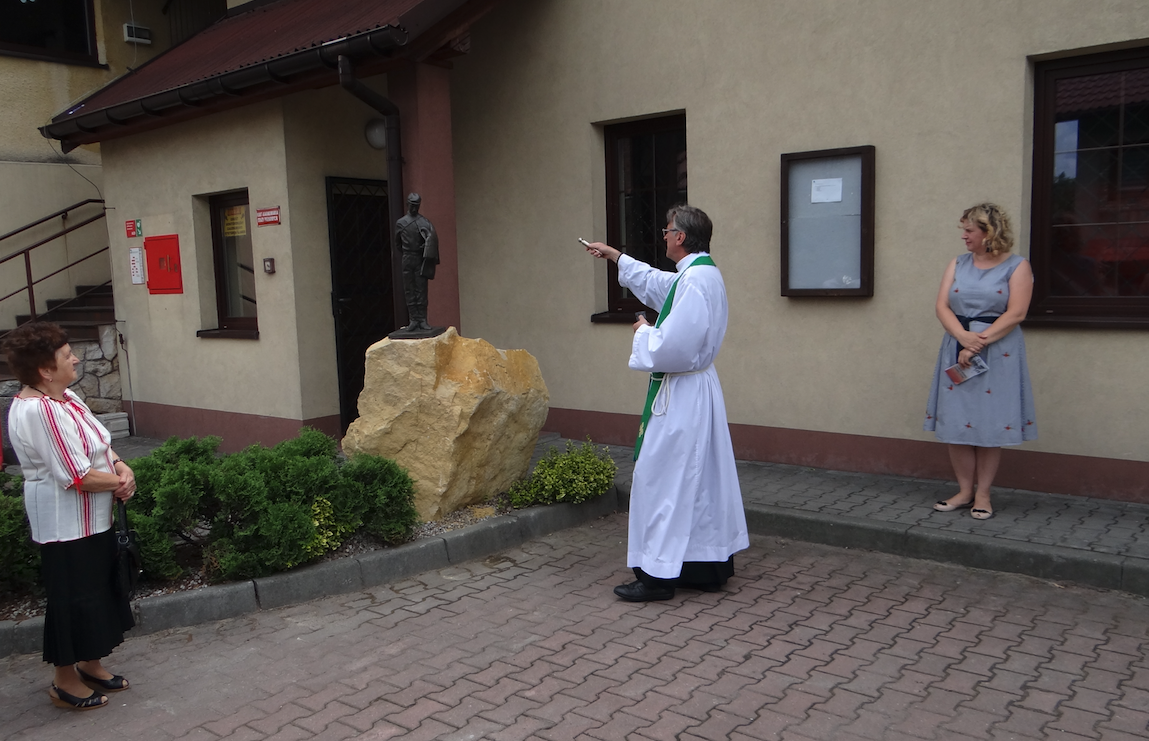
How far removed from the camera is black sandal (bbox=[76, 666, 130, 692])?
150 inches

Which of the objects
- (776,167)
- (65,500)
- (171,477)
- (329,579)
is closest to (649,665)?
(329,579)

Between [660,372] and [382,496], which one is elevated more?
[660,372]

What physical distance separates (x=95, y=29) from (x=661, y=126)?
326 inches

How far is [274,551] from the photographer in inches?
187

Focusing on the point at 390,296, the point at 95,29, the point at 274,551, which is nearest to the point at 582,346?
the point at 390,296

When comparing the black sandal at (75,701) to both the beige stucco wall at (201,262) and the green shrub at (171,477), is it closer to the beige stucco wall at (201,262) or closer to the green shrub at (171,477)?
the green shrub at (171,477)

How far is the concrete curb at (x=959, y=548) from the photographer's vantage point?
183 inches

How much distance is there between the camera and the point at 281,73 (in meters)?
7.25

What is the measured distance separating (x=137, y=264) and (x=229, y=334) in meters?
1.74

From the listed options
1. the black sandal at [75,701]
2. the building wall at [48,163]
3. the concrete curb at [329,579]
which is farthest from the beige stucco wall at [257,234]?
the black sandal at [75,701]

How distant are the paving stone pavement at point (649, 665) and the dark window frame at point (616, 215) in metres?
3.36

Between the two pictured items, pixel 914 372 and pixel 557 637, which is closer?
pixel 557 637

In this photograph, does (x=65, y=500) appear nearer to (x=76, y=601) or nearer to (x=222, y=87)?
(x=76, y=601)

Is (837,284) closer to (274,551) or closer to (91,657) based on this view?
(274,551)
